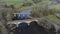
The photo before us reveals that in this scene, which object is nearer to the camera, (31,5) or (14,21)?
(14,21)

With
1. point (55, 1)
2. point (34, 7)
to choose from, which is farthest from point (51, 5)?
point (34, 7)

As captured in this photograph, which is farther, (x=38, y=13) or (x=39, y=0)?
(x=39, y=0)

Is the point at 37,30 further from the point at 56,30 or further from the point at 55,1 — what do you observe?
the point at 55,1

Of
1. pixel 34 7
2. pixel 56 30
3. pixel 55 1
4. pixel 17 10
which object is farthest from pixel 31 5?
pixel 56 30

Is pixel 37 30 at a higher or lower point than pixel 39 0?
lower

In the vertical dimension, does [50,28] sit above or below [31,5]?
below

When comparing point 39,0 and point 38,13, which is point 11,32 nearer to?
point 38,13

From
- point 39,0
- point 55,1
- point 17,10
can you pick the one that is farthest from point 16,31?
point 55,1

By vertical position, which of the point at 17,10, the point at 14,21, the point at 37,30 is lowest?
the point at 37,30
